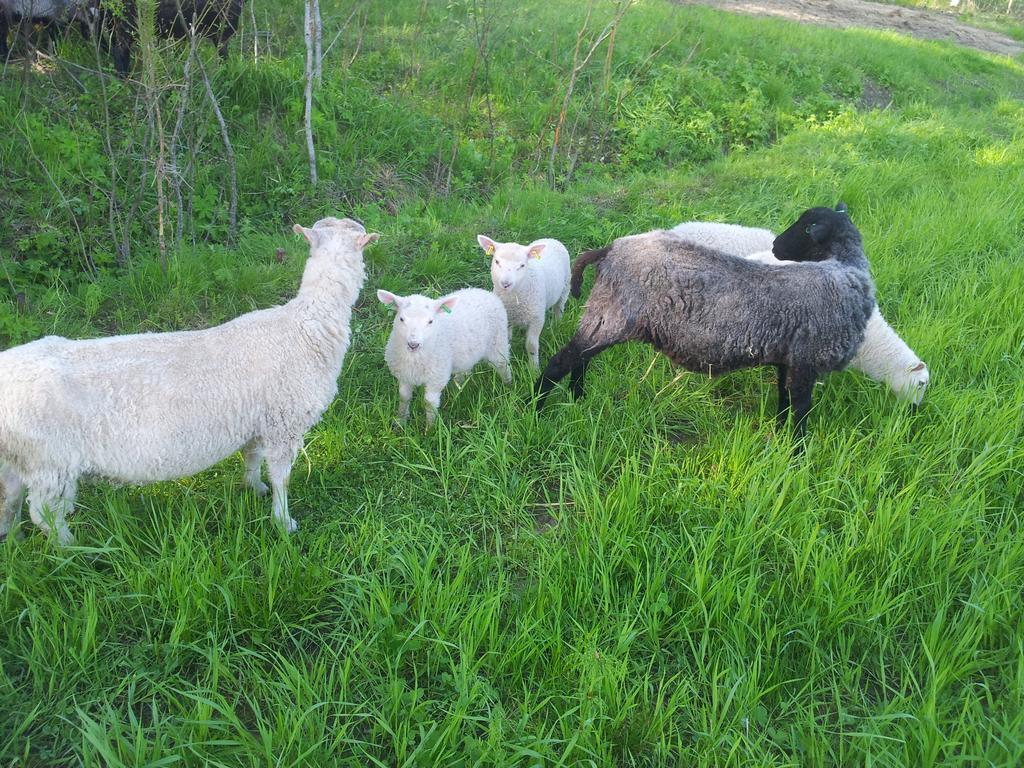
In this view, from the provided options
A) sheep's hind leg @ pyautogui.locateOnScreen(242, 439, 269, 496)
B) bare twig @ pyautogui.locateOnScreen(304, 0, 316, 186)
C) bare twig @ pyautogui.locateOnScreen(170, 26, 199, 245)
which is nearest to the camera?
sheep's hind leg @ pyautogui.locateOnScreen(242, 439, 269, 496)

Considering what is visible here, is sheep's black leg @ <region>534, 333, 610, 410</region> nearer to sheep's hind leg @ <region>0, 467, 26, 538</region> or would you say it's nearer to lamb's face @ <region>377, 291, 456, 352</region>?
lamb's face @ <region>377, 291, 456, 352</region>

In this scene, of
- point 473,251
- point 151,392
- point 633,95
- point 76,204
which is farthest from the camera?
point 633,95

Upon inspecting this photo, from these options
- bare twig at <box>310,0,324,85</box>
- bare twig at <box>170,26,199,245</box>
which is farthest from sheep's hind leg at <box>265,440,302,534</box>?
bare twig at <box>310,0,324,85</box>

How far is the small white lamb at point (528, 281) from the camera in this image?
14.9 feet

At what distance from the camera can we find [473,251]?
596 cm

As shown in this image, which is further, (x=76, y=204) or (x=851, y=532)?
(x=76, y=204)

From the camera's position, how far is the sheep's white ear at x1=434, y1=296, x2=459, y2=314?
3.90 m

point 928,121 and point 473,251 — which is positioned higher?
point 928,121

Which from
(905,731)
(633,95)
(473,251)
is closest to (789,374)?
(905,731)

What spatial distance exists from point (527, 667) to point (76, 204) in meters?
5.00

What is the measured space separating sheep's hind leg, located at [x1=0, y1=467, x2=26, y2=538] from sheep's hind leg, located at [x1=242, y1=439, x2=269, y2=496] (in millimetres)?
911

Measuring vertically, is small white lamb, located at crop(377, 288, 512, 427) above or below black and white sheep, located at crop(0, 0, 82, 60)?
below

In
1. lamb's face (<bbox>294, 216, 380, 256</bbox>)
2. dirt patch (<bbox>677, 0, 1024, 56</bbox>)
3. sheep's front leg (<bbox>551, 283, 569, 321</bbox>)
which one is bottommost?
sheep's front leg (<bbox>551, 283, 569, 321</bbox>)

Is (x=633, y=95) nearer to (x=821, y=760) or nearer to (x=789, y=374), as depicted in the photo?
(x=789, y=374)
